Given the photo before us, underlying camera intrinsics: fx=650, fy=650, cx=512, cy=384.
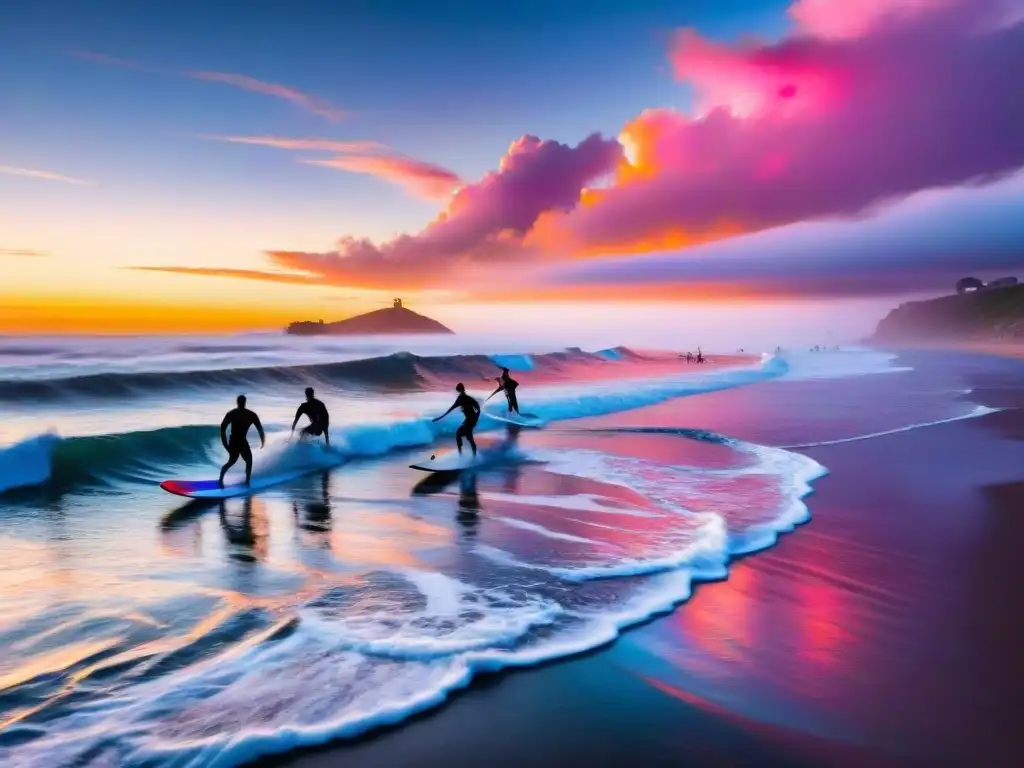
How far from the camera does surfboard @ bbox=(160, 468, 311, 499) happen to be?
38.8 ft

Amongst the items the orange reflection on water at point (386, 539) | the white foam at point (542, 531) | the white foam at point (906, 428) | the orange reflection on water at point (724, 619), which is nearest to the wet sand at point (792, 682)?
the orange reflection on water at point (724, 619)

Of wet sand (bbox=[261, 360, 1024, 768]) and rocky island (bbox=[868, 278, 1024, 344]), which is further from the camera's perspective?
rocky island (bbox=[868, 278, 1024, 344])

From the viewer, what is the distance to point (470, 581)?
24.7 ft

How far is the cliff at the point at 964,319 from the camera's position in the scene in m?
141

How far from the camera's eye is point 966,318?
523 ft

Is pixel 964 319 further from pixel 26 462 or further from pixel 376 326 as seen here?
pixel 26 462

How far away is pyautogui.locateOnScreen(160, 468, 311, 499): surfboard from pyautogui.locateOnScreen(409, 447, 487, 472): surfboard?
3.39 metres

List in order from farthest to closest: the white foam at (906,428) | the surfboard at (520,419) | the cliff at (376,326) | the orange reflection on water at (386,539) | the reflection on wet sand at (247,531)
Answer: the cliff at (376,326) < the surfboard at (520,419) < the white foam at (906,428) < the reflection on wet sand at (247,531) < the orange reflection on water at (386,539)

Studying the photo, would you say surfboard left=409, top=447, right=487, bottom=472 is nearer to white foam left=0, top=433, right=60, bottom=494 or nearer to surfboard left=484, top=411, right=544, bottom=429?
surfboard left=484, top=411, right=544, bottom=429

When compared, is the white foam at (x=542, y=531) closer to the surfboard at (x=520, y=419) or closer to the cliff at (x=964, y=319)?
the surfboard at (x=520, y=419)

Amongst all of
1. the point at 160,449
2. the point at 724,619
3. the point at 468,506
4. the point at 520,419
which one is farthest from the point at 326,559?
the point at 520,419

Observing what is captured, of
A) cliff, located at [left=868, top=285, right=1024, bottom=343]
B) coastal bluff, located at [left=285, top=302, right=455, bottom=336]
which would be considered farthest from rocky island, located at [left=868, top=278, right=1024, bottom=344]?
coastal bluff, located at [left=285, top=302, right=455, bottom=336]

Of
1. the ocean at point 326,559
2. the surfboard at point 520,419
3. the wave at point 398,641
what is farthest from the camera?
the surfboard at point 520,419

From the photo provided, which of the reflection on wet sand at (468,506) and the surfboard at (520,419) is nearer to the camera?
the reflection on wet sand at (468,506)
